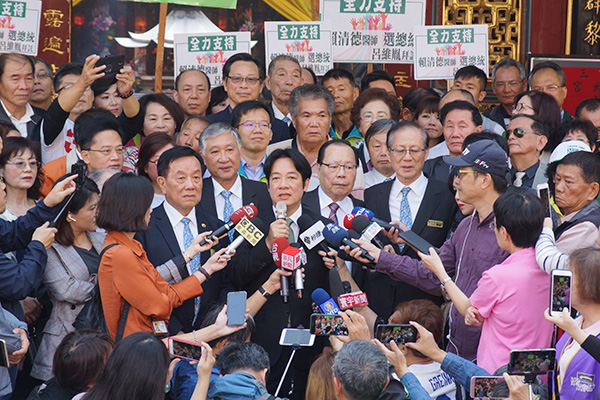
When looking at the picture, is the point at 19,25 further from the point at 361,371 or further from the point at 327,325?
the point at 361,371

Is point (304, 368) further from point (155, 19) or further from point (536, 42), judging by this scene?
A: point (155, 19)

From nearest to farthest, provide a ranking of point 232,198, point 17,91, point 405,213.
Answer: point 405,213
point 232,198
point 17,91

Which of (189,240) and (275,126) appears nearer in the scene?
(189,240)

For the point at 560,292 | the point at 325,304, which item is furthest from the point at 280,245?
the point at 560,292

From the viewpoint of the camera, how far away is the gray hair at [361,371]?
304cm

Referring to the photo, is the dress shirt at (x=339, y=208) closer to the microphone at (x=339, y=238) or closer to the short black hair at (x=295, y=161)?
the short black hair at (x=295, y=161)

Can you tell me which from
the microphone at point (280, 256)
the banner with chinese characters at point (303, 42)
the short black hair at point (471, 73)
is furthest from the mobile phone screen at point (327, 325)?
the banner with chinese characters at point (303, 42)

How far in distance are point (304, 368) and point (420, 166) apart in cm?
157

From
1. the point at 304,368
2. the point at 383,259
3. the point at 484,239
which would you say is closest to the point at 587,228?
the point at 484,239

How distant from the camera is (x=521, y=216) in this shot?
12.5 feet

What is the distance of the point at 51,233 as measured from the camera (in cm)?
427

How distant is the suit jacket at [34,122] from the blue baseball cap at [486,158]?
3337 mm

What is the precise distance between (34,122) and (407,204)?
317 cm

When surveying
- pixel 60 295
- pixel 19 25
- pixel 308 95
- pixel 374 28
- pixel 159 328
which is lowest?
pixel 159 328
